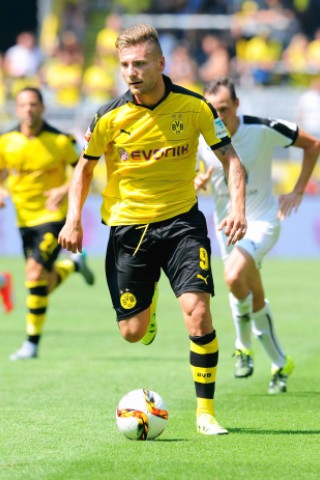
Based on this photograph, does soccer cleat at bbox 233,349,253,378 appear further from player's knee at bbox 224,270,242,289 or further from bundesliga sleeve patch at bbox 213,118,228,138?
bundesliga sleeve patch at bbox 213,118,228,138

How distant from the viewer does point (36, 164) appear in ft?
37.9

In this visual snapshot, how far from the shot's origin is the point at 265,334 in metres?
9.22

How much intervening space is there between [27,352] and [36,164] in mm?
1929

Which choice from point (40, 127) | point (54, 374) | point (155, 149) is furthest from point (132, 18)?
point (155, 149)

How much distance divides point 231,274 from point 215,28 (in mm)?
19722

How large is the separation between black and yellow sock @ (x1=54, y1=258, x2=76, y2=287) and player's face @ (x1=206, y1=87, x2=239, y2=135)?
12.9 ft

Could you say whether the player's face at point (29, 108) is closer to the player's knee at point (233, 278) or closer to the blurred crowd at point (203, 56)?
the player's knee at point (233, 278)

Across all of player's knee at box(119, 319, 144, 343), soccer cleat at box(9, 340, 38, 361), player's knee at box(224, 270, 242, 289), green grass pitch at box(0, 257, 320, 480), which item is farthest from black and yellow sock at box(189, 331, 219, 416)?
soccer cleat at box(9, 340, 38, 361)

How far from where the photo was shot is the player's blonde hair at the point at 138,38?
6980 mm

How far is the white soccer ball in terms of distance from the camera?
6844mm

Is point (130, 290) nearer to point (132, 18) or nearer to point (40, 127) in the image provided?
point (40, 127)

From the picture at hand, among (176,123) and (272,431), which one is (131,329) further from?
(176,123)

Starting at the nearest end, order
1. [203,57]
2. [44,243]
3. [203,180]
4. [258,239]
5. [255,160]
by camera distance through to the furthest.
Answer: [203,180] < [258,239] < [255,160] < [44,243] < [203,57]

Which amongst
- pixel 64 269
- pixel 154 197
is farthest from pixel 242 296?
pixel 64 269
